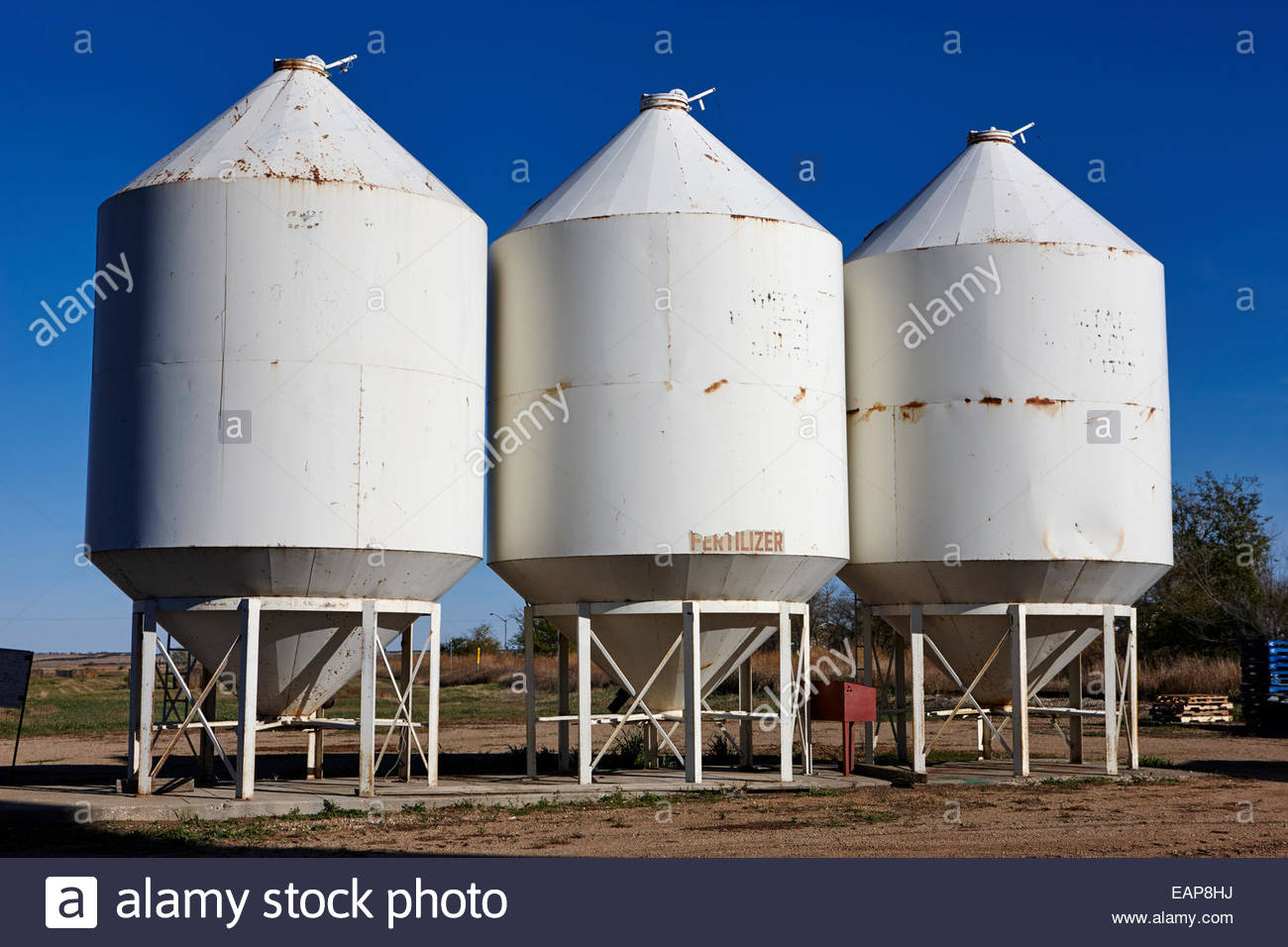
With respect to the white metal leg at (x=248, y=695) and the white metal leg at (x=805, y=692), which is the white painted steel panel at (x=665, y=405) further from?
the white metal leg at (x=248, y=695)

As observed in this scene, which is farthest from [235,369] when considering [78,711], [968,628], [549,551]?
[78,711]

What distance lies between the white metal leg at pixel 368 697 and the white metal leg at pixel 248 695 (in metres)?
1.36

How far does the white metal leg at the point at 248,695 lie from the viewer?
58.4 feet

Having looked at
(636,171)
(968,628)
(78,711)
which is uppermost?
(636,171)

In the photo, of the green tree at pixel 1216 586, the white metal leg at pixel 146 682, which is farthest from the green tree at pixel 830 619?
the white metal leg at pixel 146 682

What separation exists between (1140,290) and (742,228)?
7.09 metres

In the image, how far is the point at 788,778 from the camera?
20.8 m

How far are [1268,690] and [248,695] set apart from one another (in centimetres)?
2784

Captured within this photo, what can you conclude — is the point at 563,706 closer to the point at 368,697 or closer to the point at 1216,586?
the point at 368,697

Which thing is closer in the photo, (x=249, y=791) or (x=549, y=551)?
(x=249, y=791)

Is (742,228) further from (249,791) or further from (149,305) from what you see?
(249,791)

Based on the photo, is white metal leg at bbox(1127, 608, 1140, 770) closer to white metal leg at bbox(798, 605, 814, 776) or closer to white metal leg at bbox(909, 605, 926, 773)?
white metal leg at bbox(909, 605, 926, 773)

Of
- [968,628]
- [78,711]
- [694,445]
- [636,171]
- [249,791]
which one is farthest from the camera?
[78,711]

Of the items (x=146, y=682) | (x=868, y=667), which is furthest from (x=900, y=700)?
(x=146, y=682)
